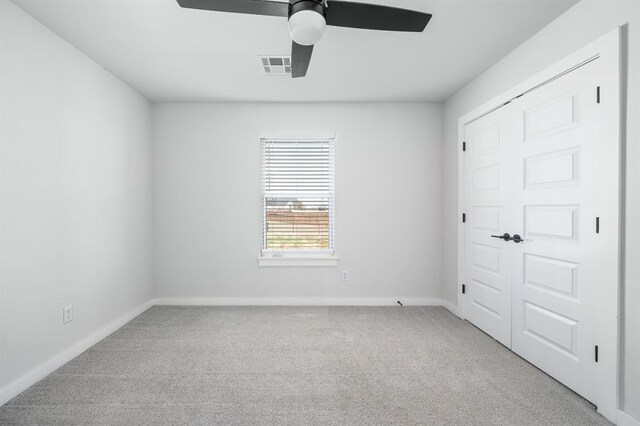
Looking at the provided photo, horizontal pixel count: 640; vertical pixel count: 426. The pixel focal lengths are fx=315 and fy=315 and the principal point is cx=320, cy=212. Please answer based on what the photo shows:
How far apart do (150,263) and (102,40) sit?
248cm

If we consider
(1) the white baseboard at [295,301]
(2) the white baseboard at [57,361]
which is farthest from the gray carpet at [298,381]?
(1) the white baseboard at [295,301]

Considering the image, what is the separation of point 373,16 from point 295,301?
3254mm

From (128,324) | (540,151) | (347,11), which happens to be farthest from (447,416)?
(128,324)

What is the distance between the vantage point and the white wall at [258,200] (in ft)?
13.1

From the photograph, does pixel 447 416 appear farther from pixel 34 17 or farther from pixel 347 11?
pixel 34 17

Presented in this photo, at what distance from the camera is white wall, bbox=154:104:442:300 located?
13.1 ft

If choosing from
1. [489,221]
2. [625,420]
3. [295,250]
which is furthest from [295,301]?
[625,420]

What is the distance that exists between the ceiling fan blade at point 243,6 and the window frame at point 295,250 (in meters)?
2.35

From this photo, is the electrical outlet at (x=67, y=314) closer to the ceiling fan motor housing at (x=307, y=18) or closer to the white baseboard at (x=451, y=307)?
the ceiling fan motor housing at (x=307, y=18)

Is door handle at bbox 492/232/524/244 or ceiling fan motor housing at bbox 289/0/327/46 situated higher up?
ceiling fan motor housing at bbox 289/0/327/46

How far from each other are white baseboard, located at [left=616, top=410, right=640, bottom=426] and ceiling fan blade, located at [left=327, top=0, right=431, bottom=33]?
7.92 feet

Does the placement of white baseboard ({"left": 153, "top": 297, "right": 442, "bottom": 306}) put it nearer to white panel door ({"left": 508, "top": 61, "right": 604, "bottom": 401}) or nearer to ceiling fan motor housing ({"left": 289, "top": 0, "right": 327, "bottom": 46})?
white panel door ({"left": 508, "top": 61, "right": 604, "bottom": 401})

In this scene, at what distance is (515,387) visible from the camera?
216 cm

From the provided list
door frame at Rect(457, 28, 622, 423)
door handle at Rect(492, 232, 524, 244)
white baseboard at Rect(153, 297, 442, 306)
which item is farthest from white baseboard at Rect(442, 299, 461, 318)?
door frame at Rect(457, 28, 622, 423)
